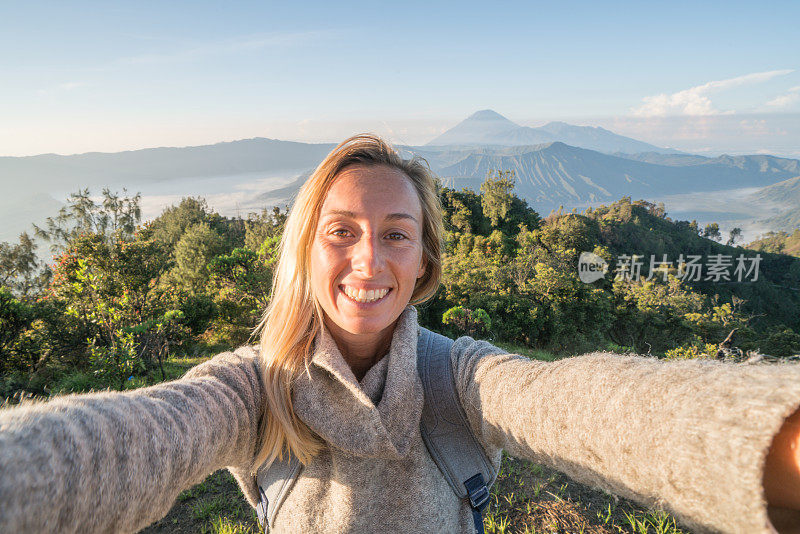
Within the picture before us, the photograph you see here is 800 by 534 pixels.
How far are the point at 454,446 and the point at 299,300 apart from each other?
82 centimetres

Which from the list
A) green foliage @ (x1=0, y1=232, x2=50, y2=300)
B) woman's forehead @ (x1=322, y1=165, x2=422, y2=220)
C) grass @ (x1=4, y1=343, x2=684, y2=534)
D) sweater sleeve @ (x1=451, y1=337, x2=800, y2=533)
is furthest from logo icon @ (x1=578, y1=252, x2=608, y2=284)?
green foliage @ (x1=0, y1=232, x2=50, y2=300)

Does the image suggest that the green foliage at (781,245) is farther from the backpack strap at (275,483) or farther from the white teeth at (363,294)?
the backpack strap at (275,483)

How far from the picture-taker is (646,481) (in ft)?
2.58

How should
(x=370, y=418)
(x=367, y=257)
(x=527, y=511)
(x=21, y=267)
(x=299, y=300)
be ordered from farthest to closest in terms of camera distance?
(x=21, y=267) → (x=527, y=511) → (x=299, y=300) → (x=367, y=257) → (x=370, y=418)

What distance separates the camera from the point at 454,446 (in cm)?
141

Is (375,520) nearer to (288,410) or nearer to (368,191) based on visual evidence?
(288,410)

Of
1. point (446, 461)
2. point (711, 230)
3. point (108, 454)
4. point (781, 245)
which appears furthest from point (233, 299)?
point (781, 245)

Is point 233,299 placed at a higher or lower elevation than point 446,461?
lower

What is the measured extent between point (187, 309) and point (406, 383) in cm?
1623

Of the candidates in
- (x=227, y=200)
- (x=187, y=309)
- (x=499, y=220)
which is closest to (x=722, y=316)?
(x=499, y=220)

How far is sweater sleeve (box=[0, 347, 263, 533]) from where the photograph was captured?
64 centimetres

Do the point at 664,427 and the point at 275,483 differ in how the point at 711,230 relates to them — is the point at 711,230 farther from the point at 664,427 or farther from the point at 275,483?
the point at 275,483

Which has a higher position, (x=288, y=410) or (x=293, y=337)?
(x=293, y=337)

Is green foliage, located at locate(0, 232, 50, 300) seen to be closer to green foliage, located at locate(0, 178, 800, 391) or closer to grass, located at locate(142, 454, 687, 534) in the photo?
green foliage, located at locate(0, 178, 800, 391)
